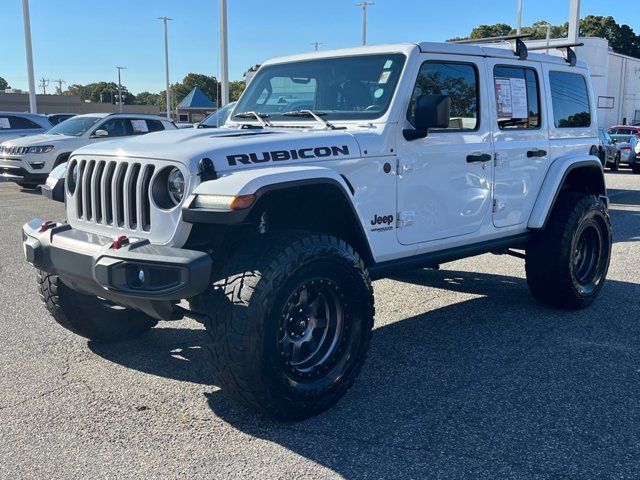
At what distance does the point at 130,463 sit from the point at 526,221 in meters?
3.68

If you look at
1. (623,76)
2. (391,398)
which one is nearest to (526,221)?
(391,398)

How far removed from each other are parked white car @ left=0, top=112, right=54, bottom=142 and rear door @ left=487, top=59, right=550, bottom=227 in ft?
49.8

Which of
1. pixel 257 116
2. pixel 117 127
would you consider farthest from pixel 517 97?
pixel 117 127

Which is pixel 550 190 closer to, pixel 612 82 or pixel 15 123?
pixel 15 123

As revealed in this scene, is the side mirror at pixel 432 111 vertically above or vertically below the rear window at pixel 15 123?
above

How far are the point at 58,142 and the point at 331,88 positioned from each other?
36.9 feet

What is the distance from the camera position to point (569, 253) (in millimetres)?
5570

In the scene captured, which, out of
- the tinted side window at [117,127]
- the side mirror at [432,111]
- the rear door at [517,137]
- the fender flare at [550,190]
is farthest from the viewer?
the tinted side window at [117,127]

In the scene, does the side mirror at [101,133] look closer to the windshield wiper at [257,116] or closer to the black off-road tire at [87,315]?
the windshield wiper at [257,116]

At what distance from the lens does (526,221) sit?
546cm

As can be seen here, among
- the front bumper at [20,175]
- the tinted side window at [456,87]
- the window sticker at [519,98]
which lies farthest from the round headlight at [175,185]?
the front bumper at [20,175]

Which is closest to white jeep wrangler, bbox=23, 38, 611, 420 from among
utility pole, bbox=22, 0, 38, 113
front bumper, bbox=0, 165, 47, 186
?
front bumper, bbox=0, 165, 47, 186

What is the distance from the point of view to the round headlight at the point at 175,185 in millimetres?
3467

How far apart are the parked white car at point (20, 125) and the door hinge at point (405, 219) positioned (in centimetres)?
1556
